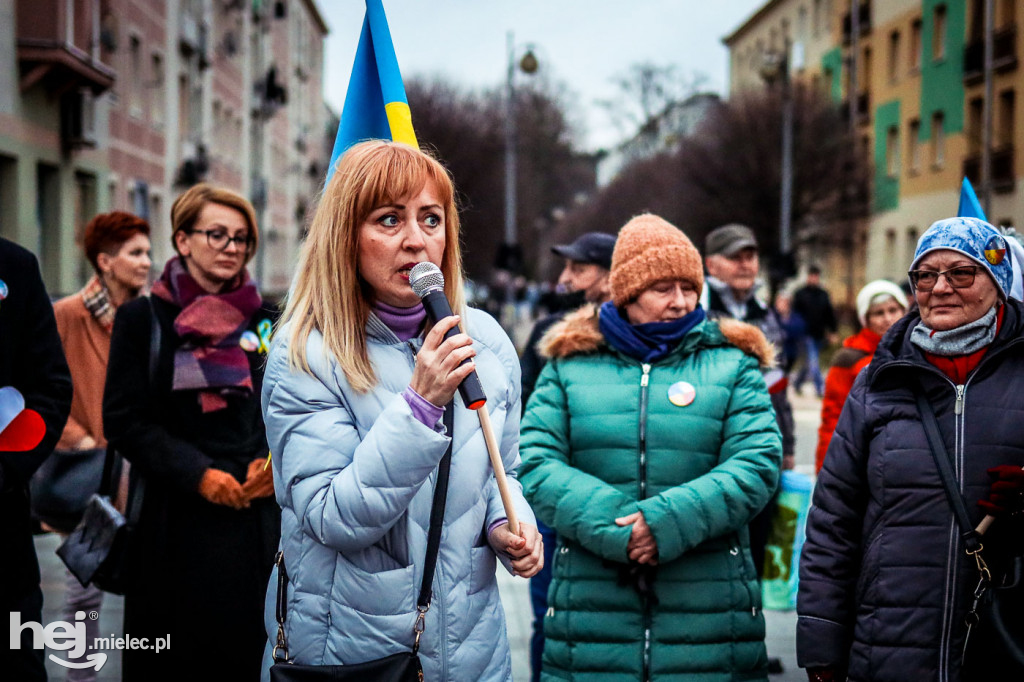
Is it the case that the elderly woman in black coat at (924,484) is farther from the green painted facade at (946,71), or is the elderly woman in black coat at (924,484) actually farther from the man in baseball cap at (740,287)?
the green painted facade at (946,71)

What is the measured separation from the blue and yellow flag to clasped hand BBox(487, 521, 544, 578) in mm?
1062

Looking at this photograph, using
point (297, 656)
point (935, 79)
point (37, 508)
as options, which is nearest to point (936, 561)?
point (297, 656)

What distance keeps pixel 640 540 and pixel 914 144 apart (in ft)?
117

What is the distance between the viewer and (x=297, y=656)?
2543 millimetres

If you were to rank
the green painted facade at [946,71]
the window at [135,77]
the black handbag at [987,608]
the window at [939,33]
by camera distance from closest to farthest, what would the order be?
the black handbag at [987,608]
the window at [135,77]
the green painted facade at [946,71]
the window at [939,33]

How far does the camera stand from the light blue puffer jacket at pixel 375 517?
2361 mm

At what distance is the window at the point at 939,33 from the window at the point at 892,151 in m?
4.34

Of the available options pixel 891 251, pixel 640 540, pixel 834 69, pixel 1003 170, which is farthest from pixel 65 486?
pixel 834 69

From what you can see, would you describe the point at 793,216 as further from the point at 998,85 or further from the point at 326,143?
the point at 326,143

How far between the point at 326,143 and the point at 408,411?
63.7 metres

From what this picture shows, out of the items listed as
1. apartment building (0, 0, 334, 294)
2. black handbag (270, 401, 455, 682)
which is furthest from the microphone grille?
apartment building (0, 0, 334, 294)

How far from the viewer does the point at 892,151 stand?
126 feet

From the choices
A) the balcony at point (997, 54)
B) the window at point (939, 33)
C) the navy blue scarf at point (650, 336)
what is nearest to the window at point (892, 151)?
the window at point (939, 33)

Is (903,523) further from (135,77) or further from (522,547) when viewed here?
(135,77)
